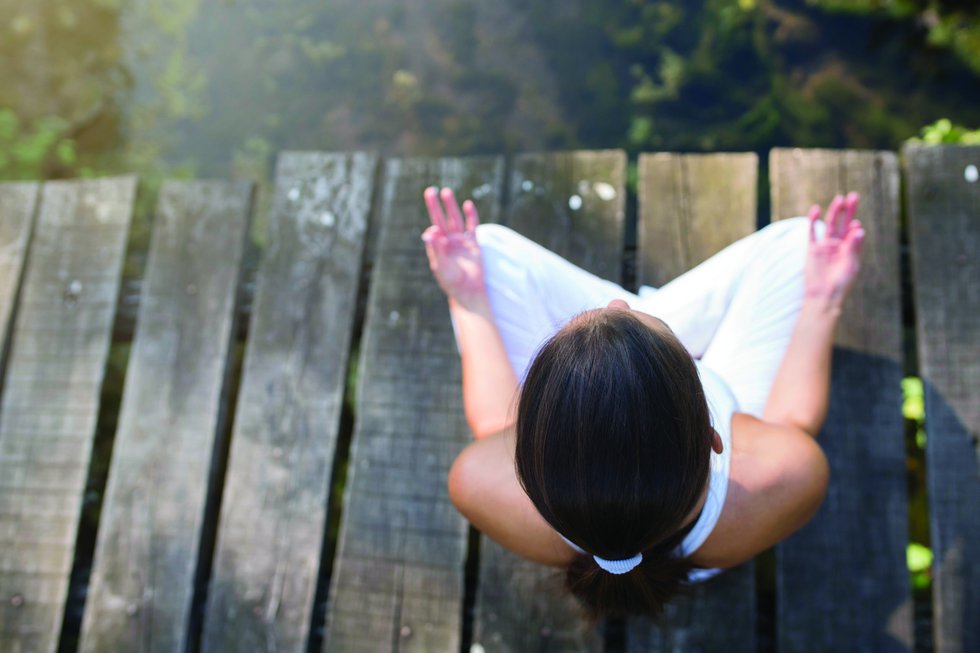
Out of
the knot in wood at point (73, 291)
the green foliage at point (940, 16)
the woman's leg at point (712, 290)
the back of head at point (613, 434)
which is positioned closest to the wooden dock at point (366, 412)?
the knot in wood at point (73, 291)

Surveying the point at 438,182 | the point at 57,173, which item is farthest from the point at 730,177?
the point at 57,173

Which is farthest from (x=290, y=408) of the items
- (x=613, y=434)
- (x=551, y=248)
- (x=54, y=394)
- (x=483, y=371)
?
(x=613, y=434)

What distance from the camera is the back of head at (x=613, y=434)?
118 cm

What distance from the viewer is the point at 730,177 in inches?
87.4

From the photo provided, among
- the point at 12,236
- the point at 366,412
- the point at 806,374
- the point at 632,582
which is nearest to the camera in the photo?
the point at 632,582

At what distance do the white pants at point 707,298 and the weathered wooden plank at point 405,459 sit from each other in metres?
0.32

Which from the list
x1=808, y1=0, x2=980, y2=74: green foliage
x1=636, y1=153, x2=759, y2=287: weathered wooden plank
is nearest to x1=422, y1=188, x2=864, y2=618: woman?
x1=636, y1=153, x2=759, y2=287: weathered wooden plank

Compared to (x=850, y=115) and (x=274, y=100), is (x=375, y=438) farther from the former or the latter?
(x=850, y=115)

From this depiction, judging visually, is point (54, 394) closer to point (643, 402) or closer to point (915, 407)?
point (643, 402)

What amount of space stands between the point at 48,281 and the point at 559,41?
9.04 feet

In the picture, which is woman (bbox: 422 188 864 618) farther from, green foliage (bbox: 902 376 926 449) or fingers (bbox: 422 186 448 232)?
green foliage (bbox: 902 376 926 449)

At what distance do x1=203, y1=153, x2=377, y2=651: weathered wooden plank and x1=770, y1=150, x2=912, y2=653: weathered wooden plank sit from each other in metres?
1.31

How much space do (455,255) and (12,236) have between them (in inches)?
61.1

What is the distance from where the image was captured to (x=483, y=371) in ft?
6.14
